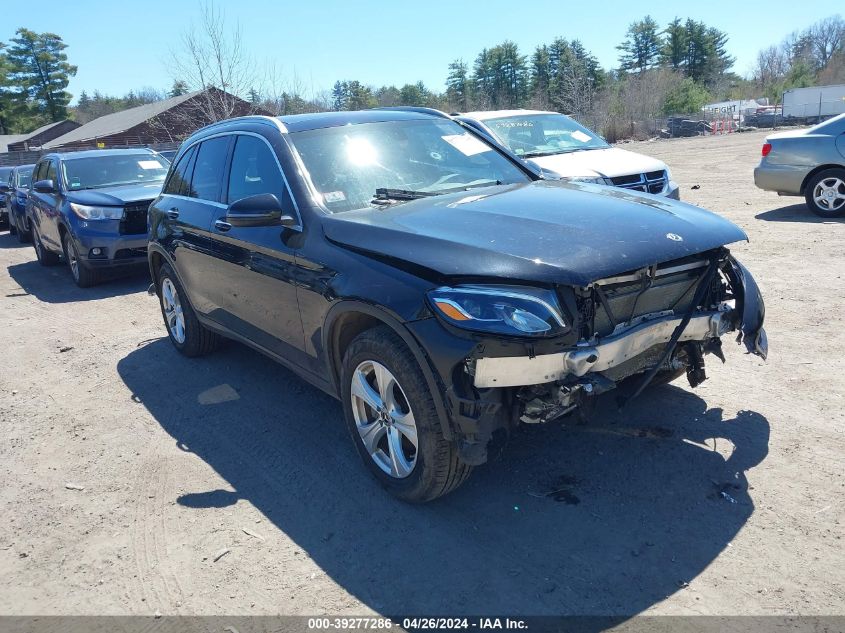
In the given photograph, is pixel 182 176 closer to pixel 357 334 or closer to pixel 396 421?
pixel 357 334

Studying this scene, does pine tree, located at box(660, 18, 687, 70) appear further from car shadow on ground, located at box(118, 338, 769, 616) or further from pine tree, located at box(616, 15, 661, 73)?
car shadow on ground, located at box(118, 338, 769, 616)

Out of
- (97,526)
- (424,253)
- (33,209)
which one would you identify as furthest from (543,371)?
(33,209)

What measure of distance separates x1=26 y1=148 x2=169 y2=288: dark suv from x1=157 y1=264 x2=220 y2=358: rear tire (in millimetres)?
3419

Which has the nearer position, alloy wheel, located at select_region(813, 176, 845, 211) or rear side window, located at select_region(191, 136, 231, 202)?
rear side window, located at select_region(191, 136, 231, 202)

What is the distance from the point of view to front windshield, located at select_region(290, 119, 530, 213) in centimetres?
408

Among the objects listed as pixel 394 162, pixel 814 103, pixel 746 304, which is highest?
pixel 814 103

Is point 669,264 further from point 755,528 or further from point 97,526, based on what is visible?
point 97,526

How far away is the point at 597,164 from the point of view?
9203 mm

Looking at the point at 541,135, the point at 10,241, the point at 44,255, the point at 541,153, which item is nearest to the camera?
the point at 541,153

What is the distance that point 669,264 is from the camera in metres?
3.30

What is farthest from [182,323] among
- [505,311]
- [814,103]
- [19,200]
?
[814,103]

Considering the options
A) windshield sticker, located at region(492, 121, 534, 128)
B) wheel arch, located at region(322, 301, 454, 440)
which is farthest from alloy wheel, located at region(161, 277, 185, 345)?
windshield sticker, located at region(492, 121, 534, 128)

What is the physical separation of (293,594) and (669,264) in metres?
2.32

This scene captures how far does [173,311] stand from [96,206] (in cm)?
417
